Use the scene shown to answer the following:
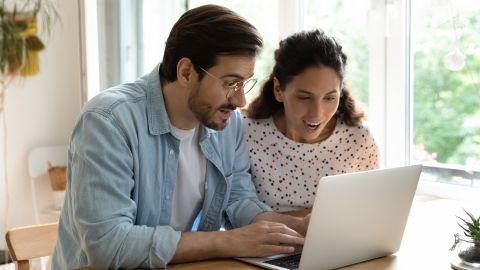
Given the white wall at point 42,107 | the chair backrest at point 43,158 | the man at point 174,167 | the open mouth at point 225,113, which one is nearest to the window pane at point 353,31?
the man at point 174,167

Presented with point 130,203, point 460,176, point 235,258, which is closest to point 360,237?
point 235,258

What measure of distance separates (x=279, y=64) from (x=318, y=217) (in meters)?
0.70

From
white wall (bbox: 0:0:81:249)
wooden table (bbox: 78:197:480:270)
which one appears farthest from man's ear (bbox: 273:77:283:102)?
white wall (bbox: 0:0:81:249)

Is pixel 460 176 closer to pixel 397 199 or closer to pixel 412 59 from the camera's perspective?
pixel 412 59

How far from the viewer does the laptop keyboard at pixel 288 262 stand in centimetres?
126

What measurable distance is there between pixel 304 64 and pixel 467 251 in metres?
0.68

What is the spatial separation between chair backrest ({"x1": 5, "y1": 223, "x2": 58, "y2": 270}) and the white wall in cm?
175

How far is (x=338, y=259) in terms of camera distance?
1278 mm

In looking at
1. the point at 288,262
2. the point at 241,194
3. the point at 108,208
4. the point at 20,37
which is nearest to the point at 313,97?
the point at 241,194

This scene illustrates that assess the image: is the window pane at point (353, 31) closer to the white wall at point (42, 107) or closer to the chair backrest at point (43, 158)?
the white wall at point (42, 107)

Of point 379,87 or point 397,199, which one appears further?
point 379,87

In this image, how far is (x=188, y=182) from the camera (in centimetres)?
156

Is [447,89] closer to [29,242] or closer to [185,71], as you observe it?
[185,71]

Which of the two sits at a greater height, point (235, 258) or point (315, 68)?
point (315, 68)
